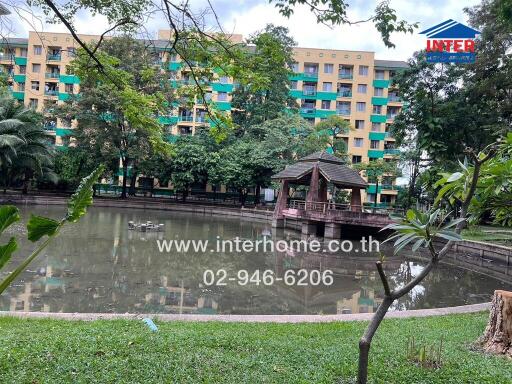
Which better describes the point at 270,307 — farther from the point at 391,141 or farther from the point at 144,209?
the point at 391,141

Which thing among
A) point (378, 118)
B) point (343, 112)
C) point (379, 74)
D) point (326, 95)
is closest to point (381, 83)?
point (379, 74)

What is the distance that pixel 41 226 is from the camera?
243 centimetres

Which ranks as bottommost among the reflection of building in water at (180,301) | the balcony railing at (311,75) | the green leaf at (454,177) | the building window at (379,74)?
the reflection of building in water at (180,301)

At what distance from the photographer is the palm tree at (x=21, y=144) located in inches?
974

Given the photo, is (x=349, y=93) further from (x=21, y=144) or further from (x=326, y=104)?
(x=21, y=144)

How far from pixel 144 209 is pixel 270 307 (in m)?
23.5

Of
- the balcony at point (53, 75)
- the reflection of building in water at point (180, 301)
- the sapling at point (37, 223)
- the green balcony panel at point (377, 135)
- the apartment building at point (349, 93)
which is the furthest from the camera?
the green balcony panel at point (377, 135)

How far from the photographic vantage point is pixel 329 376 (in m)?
3.20

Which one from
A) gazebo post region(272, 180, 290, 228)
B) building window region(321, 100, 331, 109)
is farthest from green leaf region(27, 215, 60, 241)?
building window region(321, 100, 331, 109)

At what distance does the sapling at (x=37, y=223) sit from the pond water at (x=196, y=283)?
15.4 ft

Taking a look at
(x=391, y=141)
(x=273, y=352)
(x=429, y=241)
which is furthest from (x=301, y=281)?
(x=391, y=141)

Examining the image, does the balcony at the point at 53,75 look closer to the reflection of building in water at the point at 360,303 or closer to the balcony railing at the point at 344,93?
the balcony railing at the point at 344,93

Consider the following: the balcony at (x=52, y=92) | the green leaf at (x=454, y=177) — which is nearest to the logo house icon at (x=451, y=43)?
the green leaf at (x=454, y=177)

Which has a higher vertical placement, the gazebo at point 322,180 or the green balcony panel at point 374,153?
the green balcony panel at point 374,153
